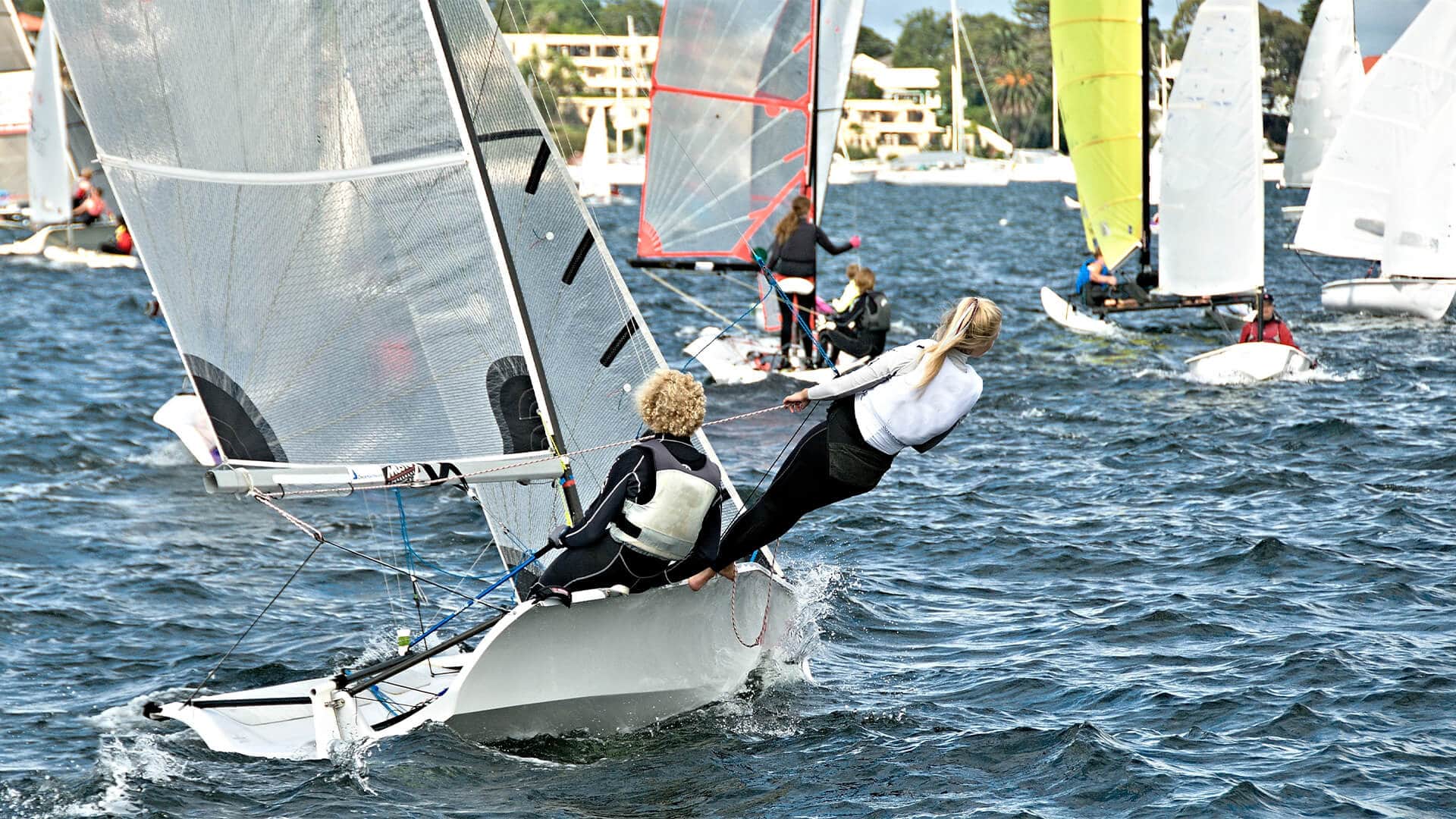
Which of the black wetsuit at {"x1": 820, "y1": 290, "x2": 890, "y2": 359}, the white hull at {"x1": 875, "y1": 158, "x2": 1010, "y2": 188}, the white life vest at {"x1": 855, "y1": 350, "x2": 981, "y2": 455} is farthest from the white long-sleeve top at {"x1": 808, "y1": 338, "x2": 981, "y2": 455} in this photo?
the white hull at {"x1": 875, "y1": 158, "x2": 1010, "y2": 188}

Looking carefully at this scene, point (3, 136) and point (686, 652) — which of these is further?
point (3, 136)

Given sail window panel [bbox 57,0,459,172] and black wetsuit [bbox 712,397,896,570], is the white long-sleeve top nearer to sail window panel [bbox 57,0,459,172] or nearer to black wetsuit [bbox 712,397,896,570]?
black wetsuit [bbox 712,397,896,570]

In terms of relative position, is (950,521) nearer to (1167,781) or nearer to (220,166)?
(1167,781)

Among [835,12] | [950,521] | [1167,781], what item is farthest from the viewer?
[835,12]

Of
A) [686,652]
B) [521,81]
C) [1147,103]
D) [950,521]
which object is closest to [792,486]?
[686,652]

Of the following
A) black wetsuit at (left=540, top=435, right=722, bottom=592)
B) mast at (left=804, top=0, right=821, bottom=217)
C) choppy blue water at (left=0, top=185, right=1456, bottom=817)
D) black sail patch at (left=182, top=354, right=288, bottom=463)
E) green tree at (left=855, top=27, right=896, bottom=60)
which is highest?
green tree at (left=855, top=27, right=896, bottom=60)

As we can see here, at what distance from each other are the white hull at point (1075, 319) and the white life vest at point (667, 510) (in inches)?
604

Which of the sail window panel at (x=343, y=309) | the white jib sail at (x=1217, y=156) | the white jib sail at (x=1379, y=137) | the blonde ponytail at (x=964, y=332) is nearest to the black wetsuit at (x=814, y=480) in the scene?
the blonde ponytail at (x=964, y=332)

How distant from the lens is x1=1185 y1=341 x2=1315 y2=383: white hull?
16125 millimetres

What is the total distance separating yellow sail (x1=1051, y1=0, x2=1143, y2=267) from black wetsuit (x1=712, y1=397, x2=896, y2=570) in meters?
16.2

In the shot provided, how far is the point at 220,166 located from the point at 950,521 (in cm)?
574

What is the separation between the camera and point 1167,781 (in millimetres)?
6082

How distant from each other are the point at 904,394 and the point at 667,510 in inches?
39.3

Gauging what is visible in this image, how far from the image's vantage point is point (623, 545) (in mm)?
6082
